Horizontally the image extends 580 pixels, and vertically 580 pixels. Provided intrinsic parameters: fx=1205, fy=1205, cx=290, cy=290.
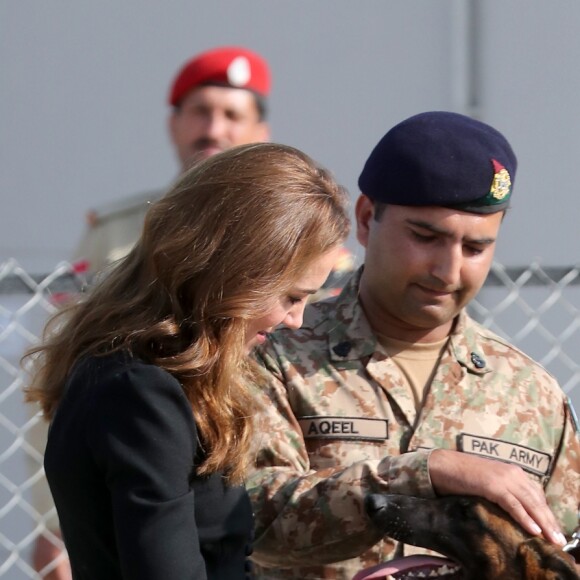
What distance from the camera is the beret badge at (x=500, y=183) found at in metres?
2.47

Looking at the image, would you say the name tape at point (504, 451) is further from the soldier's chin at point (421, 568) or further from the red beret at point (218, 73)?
the red beret at point (218, 73)

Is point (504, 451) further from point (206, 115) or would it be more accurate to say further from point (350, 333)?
point (206, 115)

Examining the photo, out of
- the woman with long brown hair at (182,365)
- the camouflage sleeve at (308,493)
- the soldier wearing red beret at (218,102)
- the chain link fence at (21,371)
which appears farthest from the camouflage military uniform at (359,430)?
the soldier wearing red beret at (218,102)

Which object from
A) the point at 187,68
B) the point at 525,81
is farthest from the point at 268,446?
the point at 525,81

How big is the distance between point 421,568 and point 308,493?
27cm

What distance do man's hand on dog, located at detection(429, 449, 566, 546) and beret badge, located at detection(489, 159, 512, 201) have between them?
0.59m

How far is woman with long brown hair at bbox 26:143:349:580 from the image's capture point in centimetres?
179

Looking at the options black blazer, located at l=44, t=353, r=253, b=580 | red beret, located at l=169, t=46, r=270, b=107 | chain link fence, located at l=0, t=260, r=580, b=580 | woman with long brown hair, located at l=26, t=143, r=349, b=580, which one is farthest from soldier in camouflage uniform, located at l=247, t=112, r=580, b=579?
red beret, located at l=169, t=46, r=270, b=107

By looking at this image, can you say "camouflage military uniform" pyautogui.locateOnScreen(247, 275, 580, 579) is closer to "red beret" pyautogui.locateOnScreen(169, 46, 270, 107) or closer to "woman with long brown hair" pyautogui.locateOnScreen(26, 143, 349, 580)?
"woman with long brown hair" pyautogui.locateOnScreen(26, 143, 349, 580)

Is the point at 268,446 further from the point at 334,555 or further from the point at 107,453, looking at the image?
the point at 107,453

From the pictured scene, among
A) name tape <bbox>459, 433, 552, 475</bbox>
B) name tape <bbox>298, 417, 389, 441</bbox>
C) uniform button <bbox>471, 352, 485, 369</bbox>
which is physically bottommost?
name tape <bbox>459, 433, 552, 475</bbox>

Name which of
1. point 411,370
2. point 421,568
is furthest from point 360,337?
point 421,568

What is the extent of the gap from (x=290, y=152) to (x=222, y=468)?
22.4 inches

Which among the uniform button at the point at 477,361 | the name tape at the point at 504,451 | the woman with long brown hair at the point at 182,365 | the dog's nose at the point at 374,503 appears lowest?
the name tape at the point at 504,451
